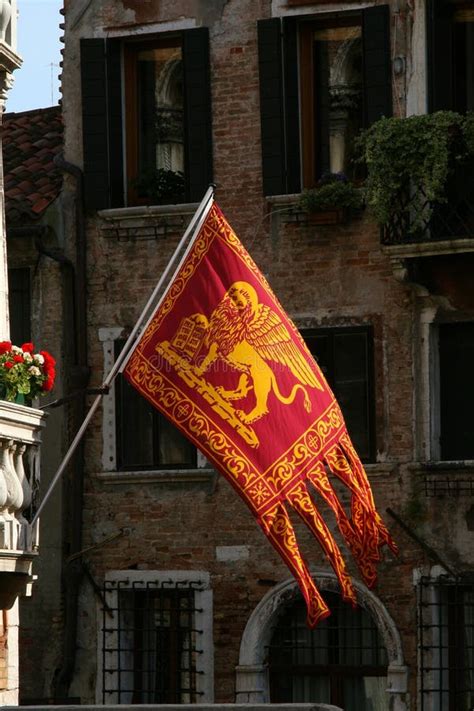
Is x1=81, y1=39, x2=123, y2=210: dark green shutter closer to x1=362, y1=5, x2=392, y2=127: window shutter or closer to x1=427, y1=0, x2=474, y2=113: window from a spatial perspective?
x1=362, y1=5, x2=392, y2=127: window shutter

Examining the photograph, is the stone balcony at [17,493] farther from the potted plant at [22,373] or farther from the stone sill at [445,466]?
the stone sill at [445,466]

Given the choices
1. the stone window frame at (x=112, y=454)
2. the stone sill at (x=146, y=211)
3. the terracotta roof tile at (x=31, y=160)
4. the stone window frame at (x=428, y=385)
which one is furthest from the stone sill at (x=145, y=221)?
the stone window frame at (x=428, y=385)

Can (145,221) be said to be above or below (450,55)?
below

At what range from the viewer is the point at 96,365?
22828 mm

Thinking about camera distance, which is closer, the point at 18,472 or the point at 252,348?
the point at 18,472

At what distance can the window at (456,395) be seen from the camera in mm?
21641

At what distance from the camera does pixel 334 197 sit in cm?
2181

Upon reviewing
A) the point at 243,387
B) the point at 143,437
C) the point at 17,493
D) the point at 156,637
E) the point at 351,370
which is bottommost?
the point at 156,637

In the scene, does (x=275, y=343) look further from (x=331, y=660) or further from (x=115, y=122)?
(x=115, y=122)

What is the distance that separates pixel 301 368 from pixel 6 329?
253 centimetres

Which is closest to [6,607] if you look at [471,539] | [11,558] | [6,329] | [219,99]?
[11,558]

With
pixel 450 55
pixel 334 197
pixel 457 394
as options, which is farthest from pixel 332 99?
pixel 457 394

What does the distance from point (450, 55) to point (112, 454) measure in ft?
16.5

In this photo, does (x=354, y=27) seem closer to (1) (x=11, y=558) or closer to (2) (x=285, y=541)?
(2) (x=285, y=541)
